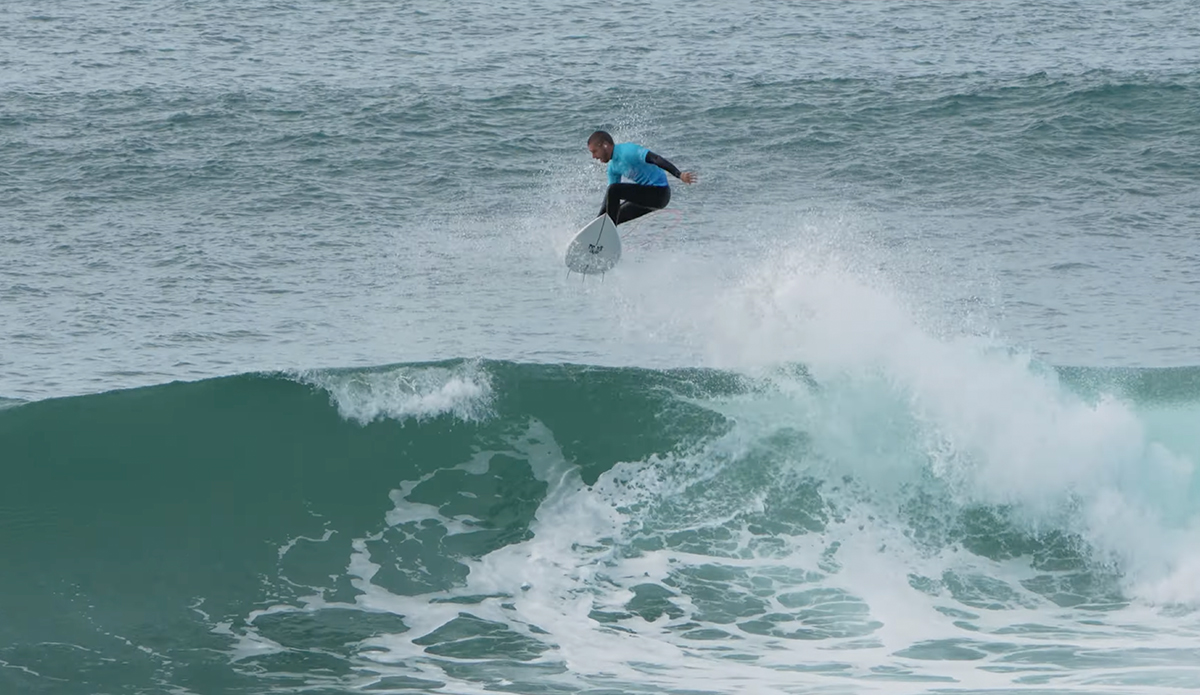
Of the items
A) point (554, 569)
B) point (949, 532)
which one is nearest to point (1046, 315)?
point (949, 532)

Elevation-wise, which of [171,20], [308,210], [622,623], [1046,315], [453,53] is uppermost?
[171,20]

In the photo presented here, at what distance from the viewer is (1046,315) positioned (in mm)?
18094

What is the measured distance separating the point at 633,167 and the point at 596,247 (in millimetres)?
1422

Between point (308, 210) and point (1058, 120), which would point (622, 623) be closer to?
point (308, 210)

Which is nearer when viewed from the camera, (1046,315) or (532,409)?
(532,409)

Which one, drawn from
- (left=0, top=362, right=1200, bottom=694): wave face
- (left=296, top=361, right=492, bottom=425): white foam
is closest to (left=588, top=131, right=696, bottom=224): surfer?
(left=0, top=362, right=1200, bottom=694): wave face

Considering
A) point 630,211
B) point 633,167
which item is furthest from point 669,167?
point 630,211

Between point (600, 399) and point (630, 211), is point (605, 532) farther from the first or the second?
point (630, 211)

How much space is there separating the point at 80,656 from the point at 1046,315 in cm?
1199

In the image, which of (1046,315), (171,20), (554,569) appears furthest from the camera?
(171,20)

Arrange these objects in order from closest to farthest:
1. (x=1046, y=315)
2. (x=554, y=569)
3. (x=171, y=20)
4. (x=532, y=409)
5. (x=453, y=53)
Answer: (x=554, y=569) → (x=532, y=409) → (x=1046, y=315) → (x=453, y=53) → (x=171, y=20)

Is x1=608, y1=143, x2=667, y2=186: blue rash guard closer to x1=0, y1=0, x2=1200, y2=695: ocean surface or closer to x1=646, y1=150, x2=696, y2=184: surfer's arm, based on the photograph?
x1=646, y1=150, x2=696, y2=184: surfer's arm

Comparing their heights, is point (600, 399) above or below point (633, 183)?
below

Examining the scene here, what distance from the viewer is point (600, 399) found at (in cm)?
1491
